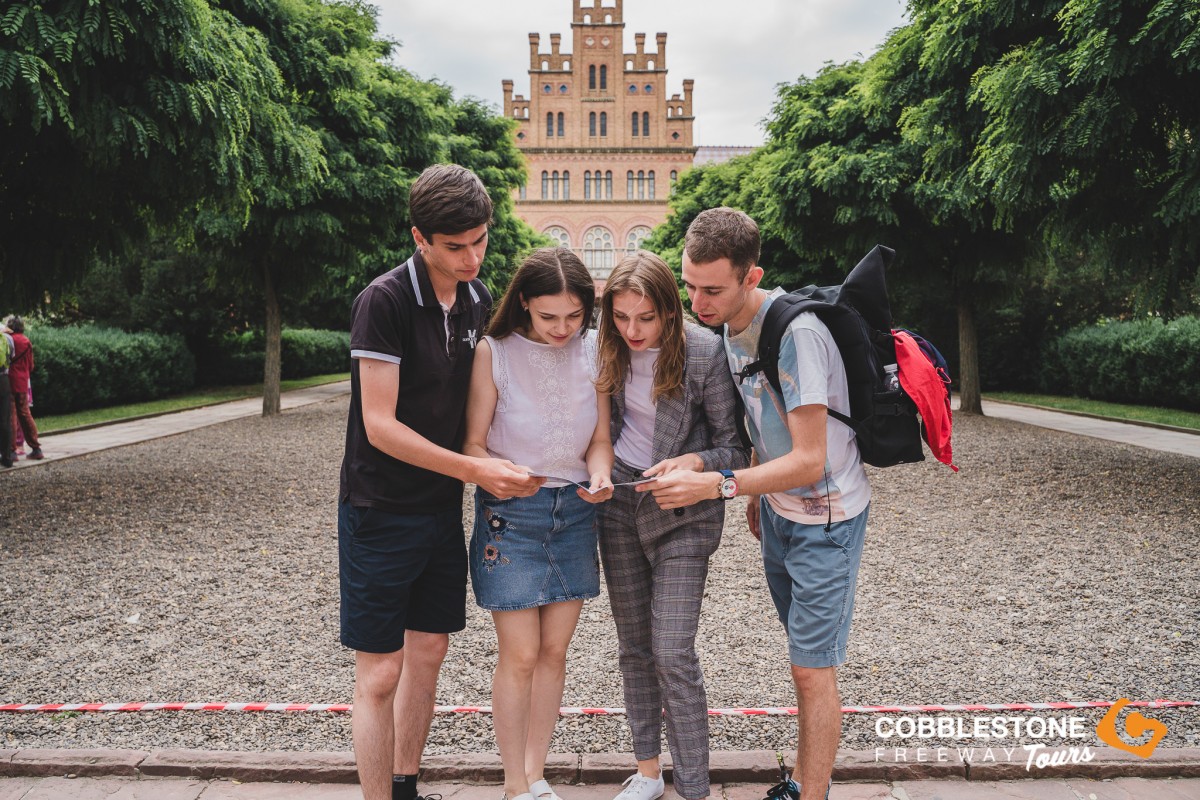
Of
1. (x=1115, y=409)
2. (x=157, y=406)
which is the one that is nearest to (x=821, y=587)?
(x=1115, y=409)

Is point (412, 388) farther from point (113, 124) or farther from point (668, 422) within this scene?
point (113, 124)

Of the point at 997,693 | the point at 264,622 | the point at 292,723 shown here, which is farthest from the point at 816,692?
the point at 264,622

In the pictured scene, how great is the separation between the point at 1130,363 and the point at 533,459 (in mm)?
22090

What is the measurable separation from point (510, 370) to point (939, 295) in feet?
75.7

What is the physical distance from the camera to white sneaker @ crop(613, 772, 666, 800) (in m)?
2.87

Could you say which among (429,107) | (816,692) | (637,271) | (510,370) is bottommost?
(816,692)

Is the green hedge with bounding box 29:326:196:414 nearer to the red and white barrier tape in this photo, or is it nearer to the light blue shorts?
the red and white barrier tape

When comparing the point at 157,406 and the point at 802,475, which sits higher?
the point at 802,475

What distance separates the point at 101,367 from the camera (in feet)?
64.8

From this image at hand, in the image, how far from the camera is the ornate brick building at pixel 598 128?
6206cm

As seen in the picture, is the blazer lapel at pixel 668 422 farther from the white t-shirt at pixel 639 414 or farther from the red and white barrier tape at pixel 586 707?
the red and white barrier tape at pixel 586 707

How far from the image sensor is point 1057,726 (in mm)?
3492

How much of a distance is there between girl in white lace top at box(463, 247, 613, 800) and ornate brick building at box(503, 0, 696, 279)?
2391 inches

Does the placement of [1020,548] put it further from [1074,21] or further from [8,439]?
[8,439]
